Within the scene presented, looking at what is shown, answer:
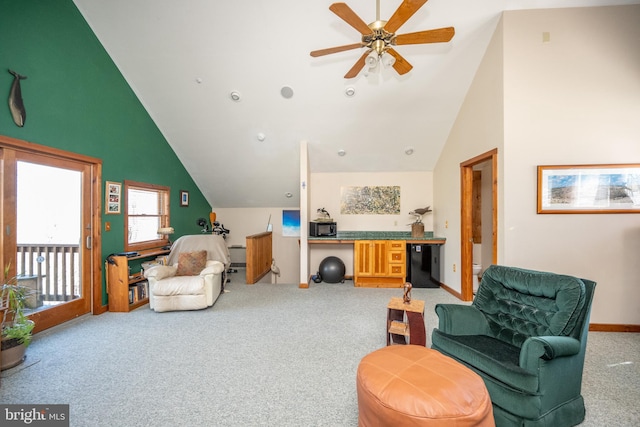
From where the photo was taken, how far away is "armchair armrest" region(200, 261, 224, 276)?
12.5 feet

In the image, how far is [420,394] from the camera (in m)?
1.28

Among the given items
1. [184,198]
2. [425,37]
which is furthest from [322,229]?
[425,37]

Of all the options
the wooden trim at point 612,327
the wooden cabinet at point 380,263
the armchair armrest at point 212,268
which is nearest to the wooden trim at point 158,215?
the armchair armrest at point 212,268

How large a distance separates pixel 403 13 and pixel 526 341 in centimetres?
248

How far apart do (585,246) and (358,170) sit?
12.1ft

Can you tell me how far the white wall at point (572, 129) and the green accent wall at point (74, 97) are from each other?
5.31 meters

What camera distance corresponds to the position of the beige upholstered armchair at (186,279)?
3619mm

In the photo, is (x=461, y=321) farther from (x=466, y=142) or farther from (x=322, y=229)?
(x=322, y=229)

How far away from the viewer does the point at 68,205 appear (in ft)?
11.0

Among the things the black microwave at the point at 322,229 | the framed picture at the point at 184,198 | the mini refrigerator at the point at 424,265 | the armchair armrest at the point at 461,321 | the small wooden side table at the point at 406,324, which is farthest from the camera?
the framed picture at the point at 184,198

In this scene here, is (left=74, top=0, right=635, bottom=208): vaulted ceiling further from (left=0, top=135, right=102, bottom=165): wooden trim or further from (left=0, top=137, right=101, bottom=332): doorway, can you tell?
(left=0, top=137, right=101, bottom=332): doorway

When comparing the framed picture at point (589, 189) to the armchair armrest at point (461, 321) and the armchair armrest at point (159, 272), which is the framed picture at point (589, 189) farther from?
the armchair armrest at point (159, 272)

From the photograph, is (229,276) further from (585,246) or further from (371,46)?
(585,246)

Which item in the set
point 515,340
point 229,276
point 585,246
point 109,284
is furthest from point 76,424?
point 585,246
